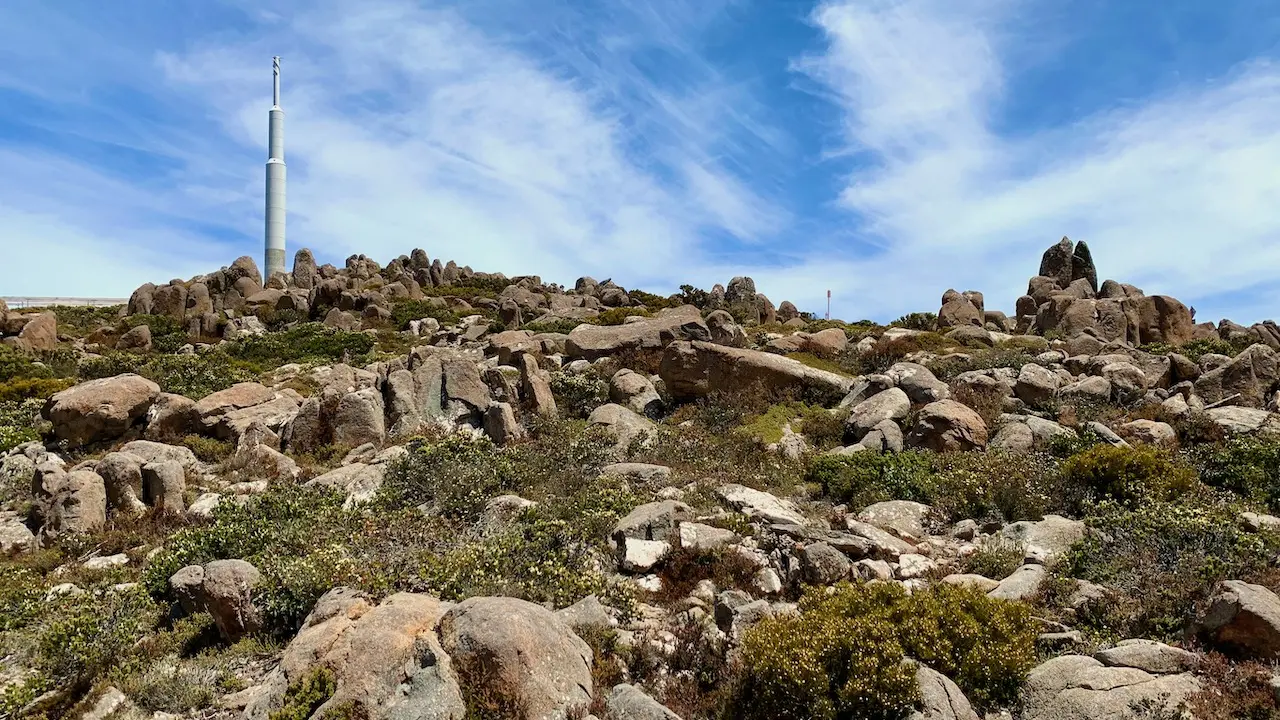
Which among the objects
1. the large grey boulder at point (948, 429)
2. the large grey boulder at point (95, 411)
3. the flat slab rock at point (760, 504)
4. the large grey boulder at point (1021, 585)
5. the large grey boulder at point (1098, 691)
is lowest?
the large grey boulder at point (1098, 691)

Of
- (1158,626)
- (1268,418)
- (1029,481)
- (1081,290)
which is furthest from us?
(1081,290)

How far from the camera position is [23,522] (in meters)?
12.9

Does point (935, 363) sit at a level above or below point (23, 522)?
above

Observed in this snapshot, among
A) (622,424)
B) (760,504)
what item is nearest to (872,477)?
(760,504)

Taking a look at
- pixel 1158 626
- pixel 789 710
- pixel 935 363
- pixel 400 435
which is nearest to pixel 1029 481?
pixel 1158 626

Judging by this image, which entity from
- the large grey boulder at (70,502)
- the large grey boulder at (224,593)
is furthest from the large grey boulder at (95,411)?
the large grey boulder at (224,593)

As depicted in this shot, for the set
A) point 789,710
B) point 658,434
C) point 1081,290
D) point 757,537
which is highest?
point 1081,290

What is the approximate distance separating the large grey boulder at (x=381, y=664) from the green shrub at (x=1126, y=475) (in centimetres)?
963

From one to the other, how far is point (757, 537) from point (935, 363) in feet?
44.1

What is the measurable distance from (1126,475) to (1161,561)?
353cm

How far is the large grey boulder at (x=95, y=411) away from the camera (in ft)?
55.5

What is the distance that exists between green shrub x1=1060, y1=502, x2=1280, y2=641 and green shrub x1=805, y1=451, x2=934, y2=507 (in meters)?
3.05

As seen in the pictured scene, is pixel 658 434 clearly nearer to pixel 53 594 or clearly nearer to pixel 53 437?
pixel 53 594

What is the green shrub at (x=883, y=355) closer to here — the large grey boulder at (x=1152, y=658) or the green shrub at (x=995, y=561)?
the green shrub at (x=995, y=561)
